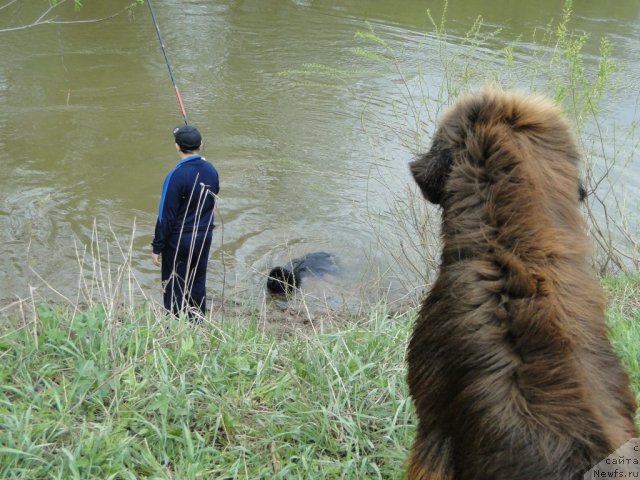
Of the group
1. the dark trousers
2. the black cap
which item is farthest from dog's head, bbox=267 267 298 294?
the black cap

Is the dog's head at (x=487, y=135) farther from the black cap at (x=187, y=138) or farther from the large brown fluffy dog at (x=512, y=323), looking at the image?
the black cap at (x=187, y=138)

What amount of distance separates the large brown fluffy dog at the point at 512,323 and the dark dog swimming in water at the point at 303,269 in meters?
4.88

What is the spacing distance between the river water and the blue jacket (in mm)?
419

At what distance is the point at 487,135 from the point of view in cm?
247

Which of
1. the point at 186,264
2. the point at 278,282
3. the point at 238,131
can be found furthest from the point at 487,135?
the point at 238,131

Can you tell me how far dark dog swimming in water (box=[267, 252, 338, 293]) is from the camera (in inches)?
291

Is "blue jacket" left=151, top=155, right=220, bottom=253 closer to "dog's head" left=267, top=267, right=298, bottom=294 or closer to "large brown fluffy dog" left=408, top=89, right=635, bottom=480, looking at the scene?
"dog's head" left=267, top=267, right=298, bottom=294

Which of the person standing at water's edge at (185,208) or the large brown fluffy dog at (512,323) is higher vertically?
the large brown fluffy dog at (512,323)

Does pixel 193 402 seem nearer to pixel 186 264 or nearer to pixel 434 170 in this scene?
pixel 434 170

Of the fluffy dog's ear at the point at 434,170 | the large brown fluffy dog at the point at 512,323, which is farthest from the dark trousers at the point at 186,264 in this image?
the large brown fluffy dog at the point at 512,323

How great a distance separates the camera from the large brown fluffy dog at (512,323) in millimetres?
1896

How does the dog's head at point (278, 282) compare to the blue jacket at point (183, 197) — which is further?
the dog's head at point (278, 282)

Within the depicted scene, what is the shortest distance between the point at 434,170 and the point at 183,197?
3612mm

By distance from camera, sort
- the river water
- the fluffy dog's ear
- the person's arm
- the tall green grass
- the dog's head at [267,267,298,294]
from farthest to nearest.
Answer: the river water → the dog's head at [267,267,298,294] → the person's arm → the tall green grass → the fluffy dog's ear
